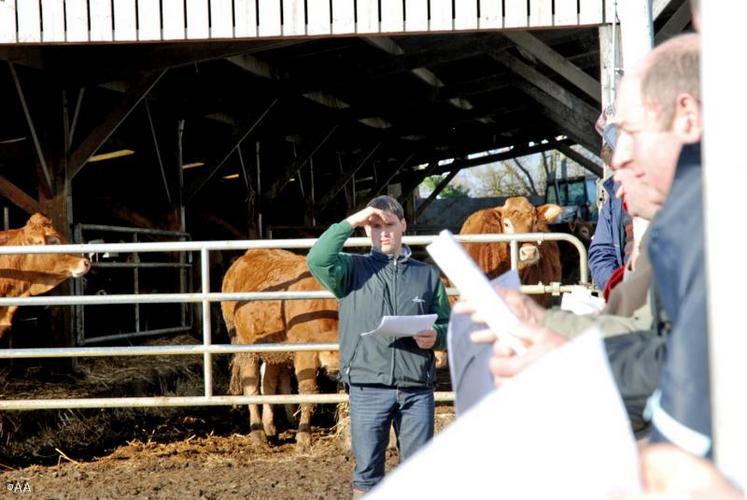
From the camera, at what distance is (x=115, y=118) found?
878cm

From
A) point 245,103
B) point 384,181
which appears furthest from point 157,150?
point 384,181

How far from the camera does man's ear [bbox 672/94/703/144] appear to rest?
145 cm

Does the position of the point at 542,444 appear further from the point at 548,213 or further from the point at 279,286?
the point at 548,213

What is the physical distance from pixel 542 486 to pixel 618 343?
511 mm

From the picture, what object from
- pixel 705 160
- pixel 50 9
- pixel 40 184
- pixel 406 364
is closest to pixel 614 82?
pixel 406 364

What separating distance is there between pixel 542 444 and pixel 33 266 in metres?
7.35

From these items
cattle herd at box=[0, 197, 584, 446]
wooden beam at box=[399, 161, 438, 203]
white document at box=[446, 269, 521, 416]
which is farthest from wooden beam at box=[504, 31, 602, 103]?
wooden beam at box=[399, 161, 438, 203]

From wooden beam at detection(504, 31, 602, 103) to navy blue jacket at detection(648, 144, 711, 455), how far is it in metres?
7.34

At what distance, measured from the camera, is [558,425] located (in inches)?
46.0

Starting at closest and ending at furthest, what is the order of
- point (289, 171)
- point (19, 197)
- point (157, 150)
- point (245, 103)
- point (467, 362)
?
point (467, 362), point (19, 197), point (157, 150), point (245, 103), point (289, 171)

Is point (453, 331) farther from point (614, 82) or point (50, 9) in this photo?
point (50, 9)

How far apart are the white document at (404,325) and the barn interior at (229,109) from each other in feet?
7.67

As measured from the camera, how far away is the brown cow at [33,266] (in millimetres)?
7547

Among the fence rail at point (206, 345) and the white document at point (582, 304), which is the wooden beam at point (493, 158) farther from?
the white document at point (582, 304)
